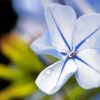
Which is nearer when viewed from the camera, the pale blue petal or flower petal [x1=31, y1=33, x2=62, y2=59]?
flower petal [x1=31, y1=33, x2=62, y2=59]

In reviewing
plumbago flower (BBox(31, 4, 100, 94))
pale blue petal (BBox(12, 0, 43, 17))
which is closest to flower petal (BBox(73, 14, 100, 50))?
plumbago flower (BBox(31, 4, 100, 94))

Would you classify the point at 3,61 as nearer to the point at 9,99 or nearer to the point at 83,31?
the point at 9,99

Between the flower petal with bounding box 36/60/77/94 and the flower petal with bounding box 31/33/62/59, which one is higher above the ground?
the flower petal with bounding box 31/33/62/59

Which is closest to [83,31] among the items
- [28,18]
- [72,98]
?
[72,98]

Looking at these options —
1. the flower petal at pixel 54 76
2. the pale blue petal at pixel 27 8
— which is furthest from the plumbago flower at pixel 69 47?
the pale blue petal at pixel 27 8

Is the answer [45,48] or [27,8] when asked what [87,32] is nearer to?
[45,48]

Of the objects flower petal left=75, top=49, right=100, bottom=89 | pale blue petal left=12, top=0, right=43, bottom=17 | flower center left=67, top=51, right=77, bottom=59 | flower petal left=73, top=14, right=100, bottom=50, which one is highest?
flower petal left=73, top=14, right=100, bottom=50

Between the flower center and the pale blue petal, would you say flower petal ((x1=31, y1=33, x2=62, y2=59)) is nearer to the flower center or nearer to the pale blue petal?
the flower center
